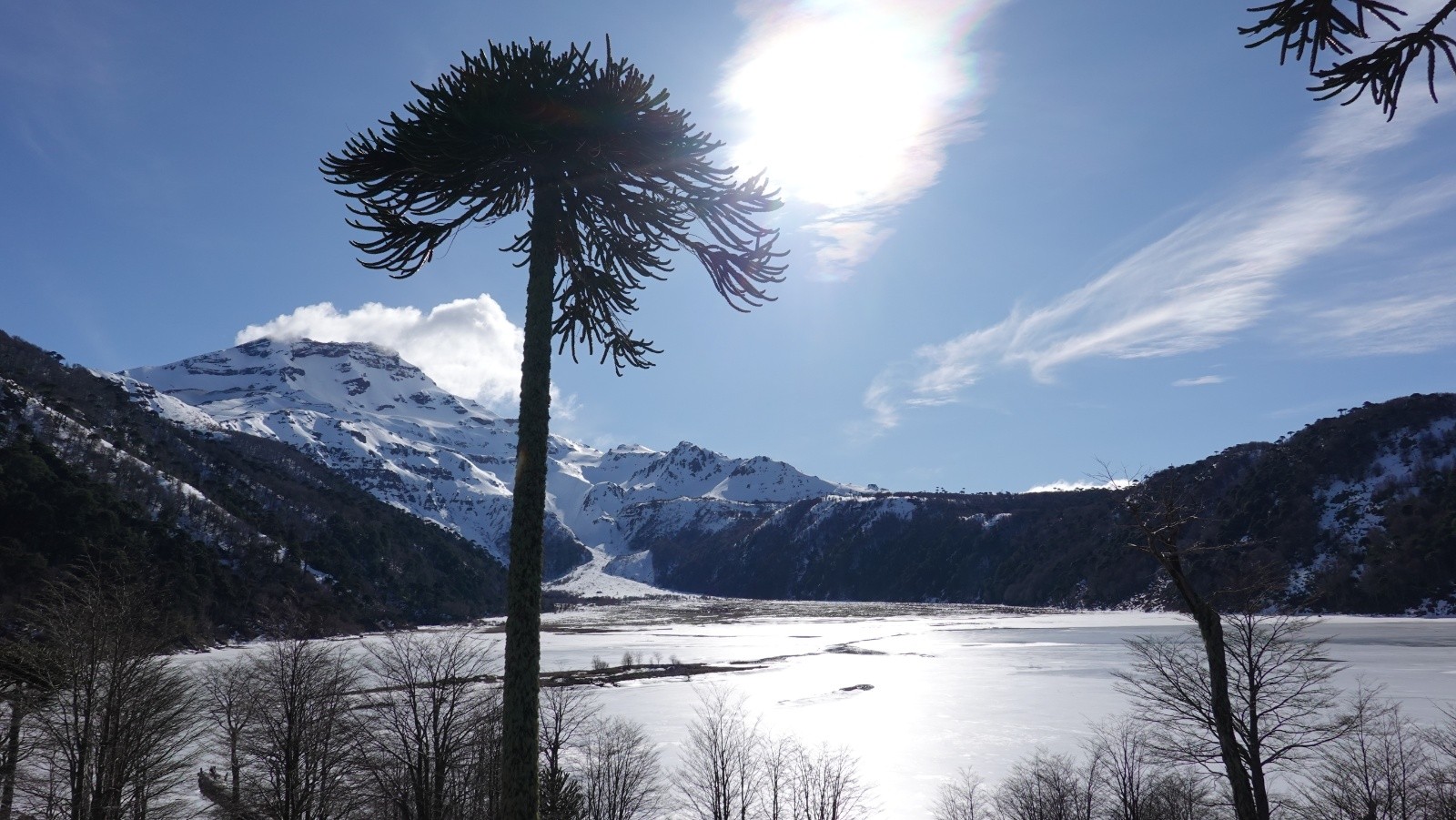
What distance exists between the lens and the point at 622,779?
33.8 metres

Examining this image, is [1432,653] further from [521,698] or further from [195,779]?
[195,779]

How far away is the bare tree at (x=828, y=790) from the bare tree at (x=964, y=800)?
10.4ft

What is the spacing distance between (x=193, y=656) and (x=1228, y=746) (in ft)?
310

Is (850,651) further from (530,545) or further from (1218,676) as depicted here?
(530,545)

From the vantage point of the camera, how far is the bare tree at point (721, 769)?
31844mm

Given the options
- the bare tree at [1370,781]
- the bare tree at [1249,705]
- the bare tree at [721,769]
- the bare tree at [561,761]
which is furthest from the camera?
the bare tree at [721,769]

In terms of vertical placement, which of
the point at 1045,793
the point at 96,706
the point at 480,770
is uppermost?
the point at 96,706

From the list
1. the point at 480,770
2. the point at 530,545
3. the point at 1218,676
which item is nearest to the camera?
the point at 530,545

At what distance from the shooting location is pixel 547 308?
7.17m

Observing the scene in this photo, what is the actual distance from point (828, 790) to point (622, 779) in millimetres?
9604

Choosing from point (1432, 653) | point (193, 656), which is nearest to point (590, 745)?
point (193, 656)

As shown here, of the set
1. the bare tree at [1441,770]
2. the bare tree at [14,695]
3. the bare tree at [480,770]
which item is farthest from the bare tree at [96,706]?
the bare tree at [1441,770]

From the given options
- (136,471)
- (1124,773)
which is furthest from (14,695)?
(136,471)

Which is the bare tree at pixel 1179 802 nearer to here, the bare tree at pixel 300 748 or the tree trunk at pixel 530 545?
the tree trunk at pixel 530 545
